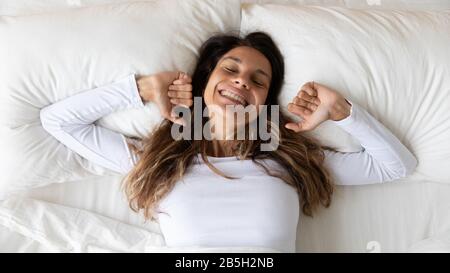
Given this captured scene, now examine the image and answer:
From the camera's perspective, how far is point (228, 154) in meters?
1.29

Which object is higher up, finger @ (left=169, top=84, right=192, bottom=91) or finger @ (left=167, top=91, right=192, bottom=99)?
finger @ (left=169, top=84, right=192, bottom=91)

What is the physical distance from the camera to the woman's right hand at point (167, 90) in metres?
1.24

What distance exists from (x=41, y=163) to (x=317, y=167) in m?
0.69

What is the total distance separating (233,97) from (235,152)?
0.15 metres

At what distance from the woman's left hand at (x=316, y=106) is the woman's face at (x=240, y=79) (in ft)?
0.29

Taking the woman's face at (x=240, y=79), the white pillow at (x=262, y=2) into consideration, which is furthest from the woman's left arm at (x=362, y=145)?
the white pillow at (x=262, y=2)

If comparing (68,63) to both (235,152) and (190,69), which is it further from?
(235,152)

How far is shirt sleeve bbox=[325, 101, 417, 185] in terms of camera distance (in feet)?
4.06

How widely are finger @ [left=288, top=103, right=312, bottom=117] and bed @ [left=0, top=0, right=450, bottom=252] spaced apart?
0.06 meters

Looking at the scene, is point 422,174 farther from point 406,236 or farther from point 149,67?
point 149,67

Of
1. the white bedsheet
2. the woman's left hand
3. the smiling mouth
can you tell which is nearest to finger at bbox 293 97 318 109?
the woman's left hand

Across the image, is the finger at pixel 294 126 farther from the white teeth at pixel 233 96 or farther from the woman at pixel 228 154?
the white teeth at pixel 233 96

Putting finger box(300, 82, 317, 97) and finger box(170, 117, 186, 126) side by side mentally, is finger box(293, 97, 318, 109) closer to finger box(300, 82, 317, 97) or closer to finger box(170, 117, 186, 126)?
finger box(300, 82, 317, 97)

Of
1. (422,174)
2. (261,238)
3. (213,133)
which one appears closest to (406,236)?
(422,174)
